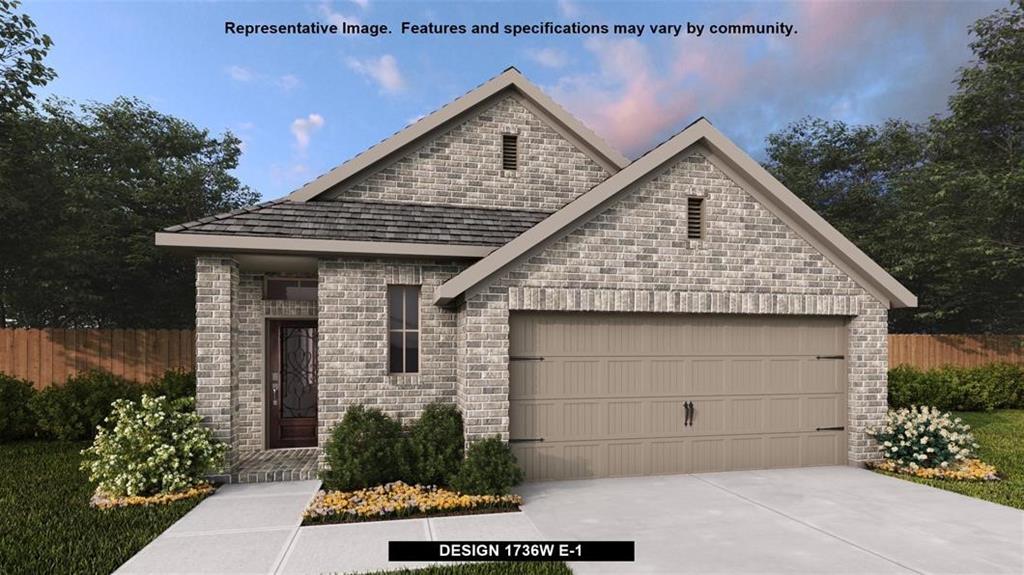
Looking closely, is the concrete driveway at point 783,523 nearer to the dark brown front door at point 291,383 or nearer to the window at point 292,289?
the dark brown front door at point 291,383

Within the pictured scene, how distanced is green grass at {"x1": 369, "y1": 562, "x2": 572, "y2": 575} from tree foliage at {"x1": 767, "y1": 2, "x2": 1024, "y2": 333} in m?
19.0

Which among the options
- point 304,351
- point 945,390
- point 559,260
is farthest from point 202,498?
point 945,390

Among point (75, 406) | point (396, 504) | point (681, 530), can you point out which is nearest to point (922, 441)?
point (681, 530)

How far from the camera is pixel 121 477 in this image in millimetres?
7238

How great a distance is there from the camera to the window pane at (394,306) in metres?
8.76

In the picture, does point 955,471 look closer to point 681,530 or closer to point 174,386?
point 681,530

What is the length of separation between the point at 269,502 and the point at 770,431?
24.9 feet

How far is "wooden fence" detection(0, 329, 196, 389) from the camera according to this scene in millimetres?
12641

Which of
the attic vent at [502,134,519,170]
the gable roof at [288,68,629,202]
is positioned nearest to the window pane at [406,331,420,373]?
the gable roof at [288,68,629,202]

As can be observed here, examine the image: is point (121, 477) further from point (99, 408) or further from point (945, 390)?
point (945, 390)

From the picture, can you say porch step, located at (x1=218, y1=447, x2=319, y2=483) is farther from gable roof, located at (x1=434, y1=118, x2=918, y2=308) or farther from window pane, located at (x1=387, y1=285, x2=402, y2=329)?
gable roof, located at (x1=434, y1=118, x2=918, y2=308)

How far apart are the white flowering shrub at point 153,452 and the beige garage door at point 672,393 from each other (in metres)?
4.43

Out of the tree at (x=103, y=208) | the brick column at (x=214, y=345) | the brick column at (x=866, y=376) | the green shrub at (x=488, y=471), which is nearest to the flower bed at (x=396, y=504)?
the green shrub at (x=488, y=471)

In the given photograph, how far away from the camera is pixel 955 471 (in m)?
8.62
